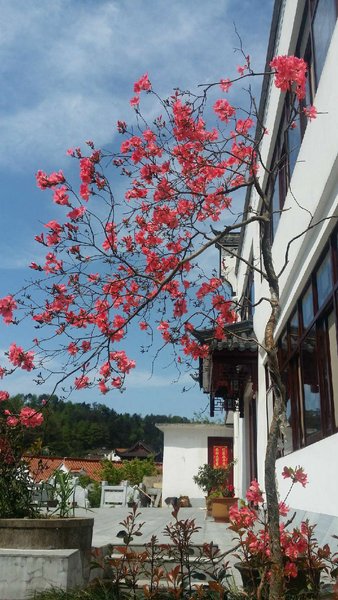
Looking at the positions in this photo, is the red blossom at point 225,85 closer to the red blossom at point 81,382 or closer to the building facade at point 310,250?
the building facade at point 310,250

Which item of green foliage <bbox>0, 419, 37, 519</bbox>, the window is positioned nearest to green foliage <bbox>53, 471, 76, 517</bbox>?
green foliage <bbox>0, 419, 37, 519</bbox>

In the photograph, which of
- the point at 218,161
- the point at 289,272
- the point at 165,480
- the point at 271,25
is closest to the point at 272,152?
the point at 271,25

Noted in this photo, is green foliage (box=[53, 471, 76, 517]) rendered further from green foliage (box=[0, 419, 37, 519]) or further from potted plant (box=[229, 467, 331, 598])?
potted plant (box=[229, 467, 331, 598])

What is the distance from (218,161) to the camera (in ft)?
17.5

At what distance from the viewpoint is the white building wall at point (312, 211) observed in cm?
503

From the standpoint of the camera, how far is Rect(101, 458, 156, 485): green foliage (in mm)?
20470

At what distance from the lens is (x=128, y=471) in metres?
22.2

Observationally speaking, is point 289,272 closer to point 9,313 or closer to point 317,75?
point 317,75

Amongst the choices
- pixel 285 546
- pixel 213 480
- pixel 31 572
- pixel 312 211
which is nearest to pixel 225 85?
pixel 312 211

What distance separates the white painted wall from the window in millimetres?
13762

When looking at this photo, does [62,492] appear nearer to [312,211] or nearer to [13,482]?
[13,482]

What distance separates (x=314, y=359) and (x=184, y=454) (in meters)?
16.2

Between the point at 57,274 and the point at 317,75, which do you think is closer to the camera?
the point at 57,274

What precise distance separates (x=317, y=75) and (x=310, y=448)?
388 cm
